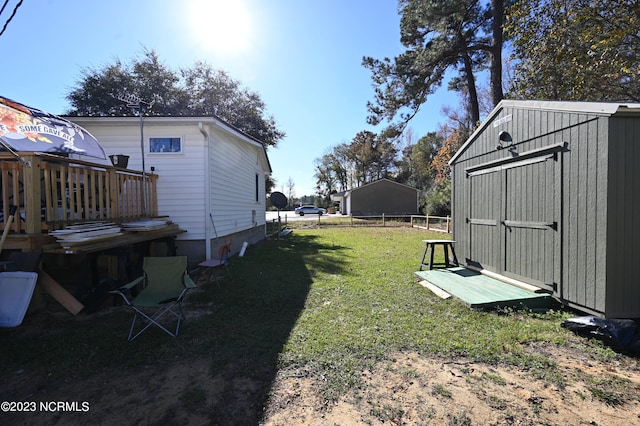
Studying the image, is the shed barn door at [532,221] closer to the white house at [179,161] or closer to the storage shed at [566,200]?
the storage shed at [566,200]

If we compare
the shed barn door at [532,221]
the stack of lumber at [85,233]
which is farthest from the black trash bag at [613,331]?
the stack of lumber at [85,233]

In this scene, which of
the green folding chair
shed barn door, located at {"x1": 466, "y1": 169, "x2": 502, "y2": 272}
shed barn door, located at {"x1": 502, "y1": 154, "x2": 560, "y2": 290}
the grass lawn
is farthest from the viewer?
shed barn door, located at {"x1": 466, "y1": 169, "x2": 502, "y2": 272}

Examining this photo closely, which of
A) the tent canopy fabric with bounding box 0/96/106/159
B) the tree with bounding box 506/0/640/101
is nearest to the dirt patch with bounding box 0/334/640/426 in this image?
the tent canopy fabric with bounding box 0/96/106/159

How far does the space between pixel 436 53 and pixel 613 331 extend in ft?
42.3

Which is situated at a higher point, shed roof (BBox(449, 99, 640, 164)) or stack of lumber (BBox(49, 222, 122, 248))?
shed roof (BBox(449, 99, 640, 164))

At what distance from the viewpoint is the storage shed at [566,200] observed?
3.35 m

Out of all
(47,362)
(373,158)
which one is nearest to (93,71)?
(47,362)

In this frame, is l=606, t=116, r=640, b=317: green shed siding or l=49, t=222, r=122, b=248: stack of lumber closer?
l=606, t=116, r=640, b=317: green shed siding

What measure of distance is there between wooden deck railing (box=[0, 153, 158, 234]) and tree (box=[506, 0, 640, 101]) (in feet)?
40.6

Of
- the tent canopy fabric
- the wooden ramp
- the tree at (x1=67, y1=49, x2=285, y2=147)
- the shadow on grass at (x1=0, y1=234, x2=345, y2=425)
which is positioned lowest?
the shadow on grass at (x1=0, y1=234, x2=345, y2=425)

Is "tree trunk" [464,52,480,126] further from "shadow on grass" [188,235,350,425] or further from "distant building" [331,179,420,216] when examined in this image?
"distant building" [331,179,420,216]

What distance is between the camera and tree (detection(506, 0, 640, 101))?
329 inches

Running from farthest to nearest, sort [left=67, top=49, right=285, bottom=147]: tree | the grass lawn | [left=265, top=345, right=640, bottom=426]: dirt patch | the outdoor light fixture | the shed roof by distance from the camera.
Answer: [left=67, top=49, right=285, bottom=147]: tree < the outdoor light fixture < the shed roof < the grass lawn < [left=265, top=345, right=640, bottom=426]: dirt patch

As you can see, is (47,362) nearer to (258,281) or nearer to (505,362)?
(258,281)
